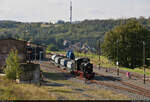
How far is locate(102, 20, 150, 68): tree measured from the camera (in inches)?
2753

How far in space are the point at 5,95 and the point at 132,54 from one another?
5591 centimetres

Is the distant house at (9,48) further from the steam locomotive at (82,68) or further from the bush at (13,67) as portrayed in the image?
the bush at (13,67)

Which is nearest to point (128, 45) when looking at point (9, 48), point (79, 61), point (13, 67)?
point (79, 61)

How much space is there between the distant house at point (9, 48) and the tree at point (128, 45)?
32.3 metres

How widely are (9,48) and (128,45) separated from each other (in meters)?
39.0

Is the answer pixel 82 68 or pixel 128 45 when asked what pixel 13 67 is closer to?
pixel 82 68

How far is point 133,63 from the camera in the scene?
2830 inches

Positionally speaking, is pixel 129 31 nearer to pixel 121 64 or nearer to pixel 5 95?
pixel 121 64

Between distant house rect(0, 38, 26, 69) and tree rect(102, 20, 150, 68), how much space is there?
32.3m

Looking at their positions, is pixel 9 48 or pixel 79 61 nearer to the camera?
pixel 79 61

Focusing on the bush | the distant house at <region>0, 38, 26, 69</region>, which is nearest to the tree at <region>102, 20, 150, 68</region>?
the distant house at <region>0, 38, 26, 69</region>

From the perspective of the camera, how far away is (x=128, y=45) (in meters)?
70.0

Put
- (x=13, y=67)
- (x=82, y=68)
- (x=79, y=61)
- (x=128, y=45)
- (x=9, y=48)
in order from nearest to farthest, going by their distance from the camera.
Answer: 1. (x=13, y=67)
2. (x=82, y=68)
3. (x=79, y=61)
4. (x=9, y=48)
5. (x=128, y=45)

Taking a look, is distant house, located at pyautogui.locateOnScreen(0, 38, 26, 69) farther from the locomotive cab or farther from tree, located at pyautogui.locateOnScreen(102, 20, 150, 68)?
tree, located at pyautogui.locateOnScreen(102, 20, 150, 68)
